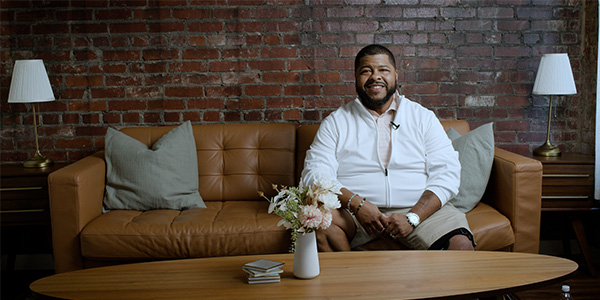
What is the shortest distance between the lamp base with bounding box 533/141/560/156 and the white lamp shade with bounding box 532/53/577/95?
32 cm

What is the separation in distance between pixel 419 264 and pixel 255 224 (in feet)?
3.06

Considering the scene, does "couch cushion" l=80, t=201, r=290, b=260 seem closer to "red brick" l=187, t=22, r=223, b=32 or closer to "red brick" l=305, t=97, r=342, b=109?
"red brick" l=305, t=97, r=342, b=109

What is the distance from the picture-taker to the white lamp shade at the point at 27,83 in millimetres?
3027

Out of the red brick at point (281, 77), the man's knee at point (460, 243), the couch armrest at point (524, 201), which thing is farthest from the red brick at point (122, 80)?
the couch armrest at point (524, 201)

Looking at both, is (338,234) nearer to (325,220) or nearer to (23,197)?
(325,220)

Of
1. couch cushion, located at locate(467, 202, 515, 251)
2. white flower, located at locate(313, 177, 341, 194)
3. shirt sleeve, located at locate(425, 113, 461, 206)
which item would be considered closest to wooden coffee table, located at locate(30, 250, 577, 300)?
white flower, located at locate(313, 177, 341, 194)

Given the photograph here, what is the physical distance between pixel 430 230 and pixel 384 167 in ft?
1.38

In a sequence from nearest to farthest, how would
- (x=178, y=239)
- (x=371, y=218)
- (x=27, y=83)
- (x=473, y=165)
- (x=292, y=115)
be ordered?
(x=371, y=218)
(x=178, y=239)
(x=473, y=165)
(x=27, y=83)
(x=292, y=115)

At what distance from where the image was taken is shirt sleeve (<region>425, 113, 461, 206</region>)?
2538 millimetres

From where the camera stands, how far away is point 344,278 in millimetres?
1734

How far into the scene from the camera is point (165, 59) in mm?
3340

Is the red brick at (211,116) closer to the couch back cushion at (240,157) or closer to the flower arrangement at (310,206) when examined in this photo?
the couch back cushion at (240,157)

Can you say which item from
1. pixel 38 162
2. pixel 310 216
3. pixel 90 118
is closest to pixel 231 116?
pixel 90 118

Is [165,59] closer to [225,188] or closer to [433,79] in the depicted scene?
[225,188]
